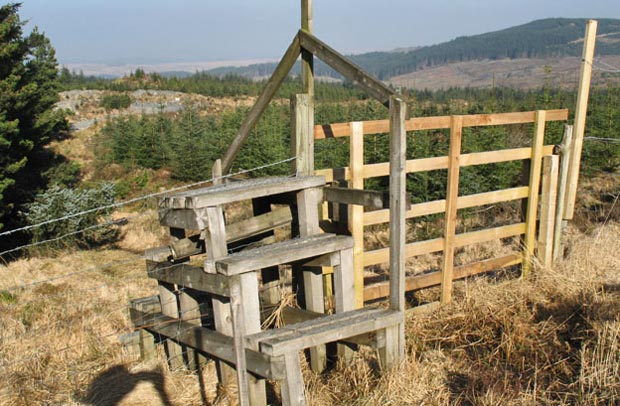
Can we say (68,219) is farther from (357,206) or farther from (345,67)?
(345,67)

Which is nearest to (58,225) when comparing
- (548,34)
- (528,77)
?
(528,77)

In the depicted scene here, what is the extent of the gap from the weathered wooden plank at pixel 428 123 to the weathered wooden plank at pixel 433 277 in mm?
1481

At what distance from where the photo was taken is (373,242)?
910 cm

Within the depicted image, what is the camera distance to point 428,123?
562 centimetres

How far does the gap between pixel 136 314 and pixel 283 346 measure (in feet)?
6.45

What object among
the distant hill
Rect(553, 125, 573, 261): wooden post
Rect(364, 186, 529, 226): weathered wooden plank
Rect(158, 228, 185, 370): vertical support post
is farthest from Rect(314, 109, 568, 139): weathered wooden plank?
the distant hill

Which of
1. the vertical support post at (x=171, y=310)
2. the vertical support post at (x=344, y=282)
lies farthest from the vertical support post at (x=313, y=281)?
the vertical support post at (x=171, y=310)

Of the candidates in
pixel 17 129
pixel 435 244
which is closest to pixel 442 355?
pixel 435 244

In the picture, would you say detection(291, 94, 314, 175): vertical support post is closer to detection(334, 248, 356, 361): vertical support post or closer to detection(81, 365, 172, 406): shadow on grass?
detection(334, 248, 356, 361): vertical support post

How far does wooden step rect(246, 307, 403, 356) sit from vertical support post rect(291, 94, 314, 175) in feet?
4.33

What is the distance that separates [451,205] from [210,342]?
2.87 metres

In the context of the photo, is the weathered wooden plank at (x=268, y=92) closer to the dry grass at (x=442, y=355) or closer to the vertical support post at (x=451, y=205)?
the dry grass at (x=442, y=355)

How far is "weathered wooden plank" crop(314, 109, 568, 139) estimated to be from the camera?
5.11 metres

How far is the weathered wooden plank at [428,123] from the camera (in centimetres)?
511
